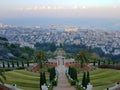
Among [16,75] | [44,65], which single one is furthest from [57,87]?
[44,65]

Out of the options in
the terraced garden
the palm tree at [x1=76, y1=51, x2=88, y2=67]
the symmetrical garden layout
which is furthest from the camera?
the palm tree at [x1=76, y1=51, x2=88, y2=67]

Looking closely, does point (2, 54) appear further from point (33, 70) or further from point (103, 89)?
point (103, 89)

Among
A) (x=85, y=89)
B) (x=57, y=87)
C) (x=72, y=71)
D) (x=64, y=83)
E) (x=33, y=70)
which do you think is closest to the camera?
(x=85, y=89)

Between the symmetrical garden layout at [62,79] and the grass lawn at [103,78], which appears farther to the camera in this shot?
the grass lawn at [103,78]

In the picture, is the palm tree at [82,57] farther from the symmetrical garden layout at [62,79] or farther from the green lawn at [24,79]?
the green lawn at [24,79]

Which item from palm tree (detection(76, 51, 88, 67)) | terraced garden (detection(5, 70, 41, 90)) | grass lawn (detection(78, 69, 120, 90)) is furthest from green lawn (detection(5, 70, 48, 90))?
palm tree (detection(76, 51, 88, 67))

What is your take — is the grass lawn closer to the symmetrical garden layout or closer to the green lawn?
the symmetrical garden layout

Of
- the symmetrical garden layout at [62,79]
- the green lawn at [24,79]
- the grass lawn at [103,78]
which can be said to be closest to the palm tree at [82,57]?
the symmetrical garden layout at [62,79]
